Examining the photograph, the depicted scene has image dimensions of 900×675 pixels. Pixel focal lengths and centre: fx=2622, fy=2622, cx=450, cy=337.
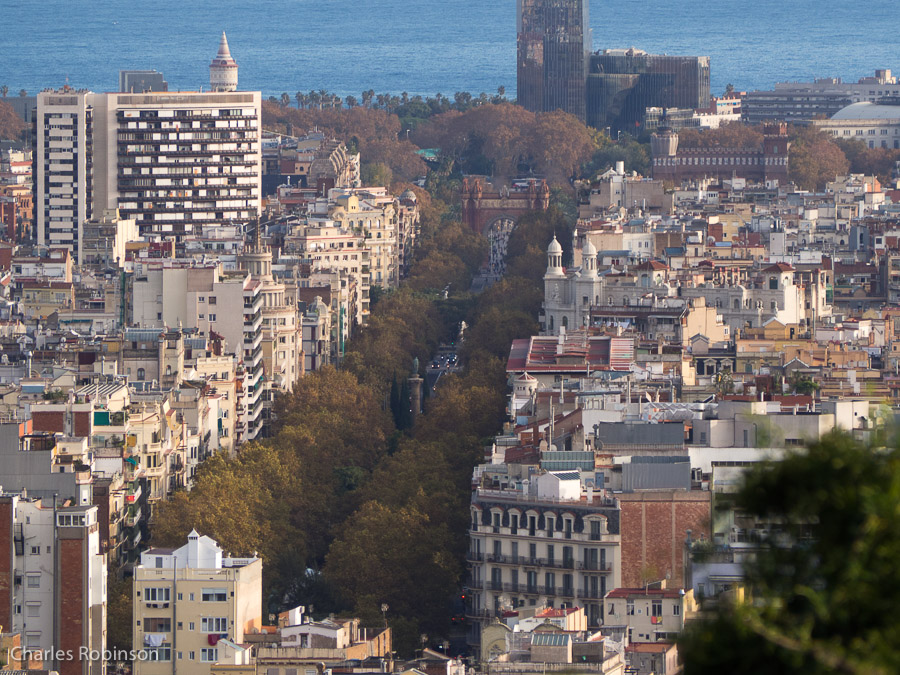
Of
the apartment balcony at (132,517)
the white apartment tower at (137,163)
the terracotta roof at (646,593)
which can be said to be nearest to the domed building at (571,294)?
the apartment balcony at (132,517)

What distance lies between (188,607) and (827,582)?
3524cm

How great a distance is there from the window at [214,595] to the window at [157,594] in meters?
0.66

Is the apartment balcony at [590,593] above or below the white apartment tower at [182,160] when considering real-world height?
below

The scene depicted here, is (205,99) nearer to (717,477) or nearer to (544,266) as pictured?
(544,266)

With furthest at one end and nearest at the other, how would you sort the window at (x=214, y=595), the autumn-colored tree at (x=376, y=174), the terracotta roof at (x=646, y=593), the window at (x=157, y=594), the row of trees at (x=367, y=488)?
the autumn-colored tree at (x=376, y=174), the row of trees at (x=367, y=488), the window at (x=157, y=594), the window at (x=214, y=595), the terracotta roof at (x=646, y=593)

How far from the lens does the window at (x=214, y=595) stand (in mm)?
46031

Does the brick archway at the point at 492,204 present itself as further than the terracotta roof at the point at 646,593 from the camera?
Yes

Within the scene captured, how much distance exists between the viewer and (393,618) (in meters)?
50.8

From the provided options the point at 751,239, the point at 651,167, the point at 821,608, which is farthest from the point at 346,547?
the point at 651,167

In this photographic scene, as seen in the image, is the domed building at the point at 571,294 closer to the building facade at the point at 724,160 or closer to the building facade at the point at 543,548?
the building facade at the point at 543,548

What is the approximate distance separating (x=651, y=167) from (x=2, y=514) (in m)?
136

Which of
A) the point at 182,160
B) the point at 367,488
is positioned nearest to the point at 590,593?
the point at 367,488

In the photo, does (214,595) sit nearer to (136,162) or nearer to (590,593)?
(590,593)

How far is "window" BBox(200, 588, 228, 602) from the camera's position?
151 feet
